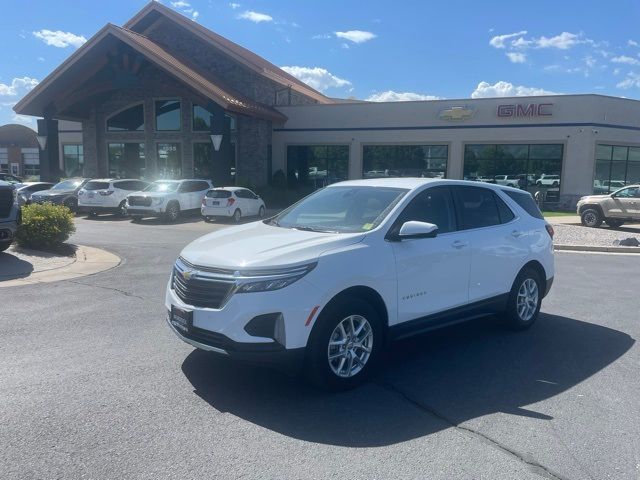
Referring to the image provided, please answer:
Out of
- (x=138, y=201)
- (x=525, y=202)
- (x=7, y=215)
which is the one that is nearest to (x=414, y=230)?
(x=525, y=202)

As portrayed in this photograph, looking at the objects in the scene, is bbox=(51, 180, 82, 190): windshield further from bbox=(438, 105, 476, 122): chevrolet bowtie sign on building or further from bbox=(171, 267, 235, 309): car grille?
bbox=(171, 267, 235, 309): car grille

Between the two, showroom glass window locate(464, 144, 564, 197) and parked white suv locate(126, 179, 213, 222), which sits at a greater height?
showroom glass window locate(464, 144, 564, 197)

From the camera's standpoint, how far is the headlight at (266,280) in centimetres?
441

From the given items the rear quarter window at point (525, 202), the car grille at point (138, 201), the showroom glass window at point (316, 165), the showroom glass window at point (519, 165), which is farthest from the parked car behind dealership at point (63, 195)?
the rear quarter window at point (525, 202)

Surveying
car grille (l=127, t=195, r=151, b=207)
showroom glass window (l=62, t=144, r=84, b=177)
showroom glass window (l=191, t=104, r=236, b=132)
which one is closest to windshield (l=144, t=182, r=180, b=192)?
car grille (l=127, t=195, r=151, b=207)

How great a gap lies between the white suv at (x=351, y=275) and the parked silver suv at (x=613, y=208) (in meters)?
15.3

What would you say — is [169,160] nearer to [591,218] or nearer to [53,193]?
[53,193]

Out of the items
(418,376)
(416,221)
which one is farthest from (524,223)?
(418,376)

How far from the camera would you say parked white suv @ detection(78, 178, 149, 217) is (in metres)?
22.3

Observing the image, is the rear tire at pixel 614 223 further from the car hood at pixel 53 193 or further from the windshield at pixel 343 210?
the car hood at pixel 53 193

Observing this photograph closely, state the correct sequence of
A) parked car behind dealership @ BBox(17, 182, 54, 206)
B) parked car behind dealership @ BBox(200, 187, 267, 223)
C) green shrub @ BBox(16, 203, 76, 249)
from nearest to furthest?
green shrub @ BBox(16, 203, 76, 249) < parked car behind dealership @ BBox(200, 187, 267, 223) < parked car behind dealership @ BBox(17, 182, 54, 206)

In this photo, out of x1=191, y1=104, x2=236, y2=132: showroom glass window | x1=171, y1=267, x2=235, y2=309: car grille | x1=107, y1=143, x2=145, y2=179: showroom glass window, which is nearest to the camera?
x1=171, y1=267, x2=235, y2=309: car grille

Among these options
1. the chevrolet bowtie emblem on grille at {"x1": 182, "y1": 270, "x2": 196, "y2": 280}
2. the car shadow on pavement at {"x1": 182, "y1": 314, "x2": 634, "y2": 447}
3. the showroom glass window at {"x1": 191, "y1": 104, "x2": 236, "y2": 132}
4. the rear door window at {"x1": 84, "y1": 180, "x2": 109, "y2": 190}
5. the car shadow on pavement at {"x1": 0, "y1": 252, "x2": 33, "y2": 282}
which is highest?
the showroom glass window at {"x1": 191, "y1": 104, "x2": 236, "y2": 132}

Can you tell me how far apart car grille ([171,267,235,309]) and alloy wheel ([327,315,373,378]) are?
0.93 m
